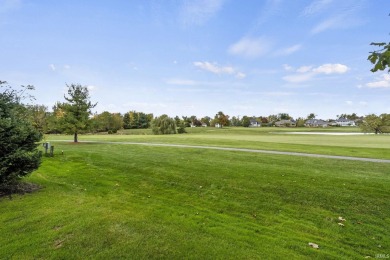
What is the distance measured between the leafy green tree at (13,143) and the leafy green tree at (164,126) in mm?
55807

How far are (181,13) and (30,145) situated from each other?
55.2 feet

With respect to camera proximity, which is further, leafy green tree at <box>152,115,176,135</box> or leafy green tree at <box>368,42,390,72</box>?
leafy green tree at <box>152,115,176,135</box>

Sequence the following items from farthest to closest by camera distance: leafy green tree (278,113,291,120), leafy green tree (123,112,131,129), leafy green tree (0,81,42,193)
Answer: leafy green tree (278,113,291,120) < leafy green tree (123,112,131,129) < leafy green tree (0,81,42,193)

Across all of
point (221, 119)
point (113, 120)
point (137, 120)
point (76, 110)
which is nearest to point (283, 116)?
point (221, 119)

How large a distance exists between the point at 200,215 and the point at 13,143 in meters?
6.86

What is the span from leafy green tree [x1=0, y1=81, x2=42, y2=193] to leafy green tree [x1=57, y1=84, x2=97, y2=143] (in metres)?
19.7

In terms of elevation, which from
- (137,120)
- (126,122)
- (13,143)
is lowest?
(13,143)

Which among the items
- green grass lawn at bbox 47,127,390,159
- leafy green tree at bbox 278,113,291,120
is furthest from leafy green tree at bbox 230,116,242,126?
green grass lawn at bbox 47,127,390,159

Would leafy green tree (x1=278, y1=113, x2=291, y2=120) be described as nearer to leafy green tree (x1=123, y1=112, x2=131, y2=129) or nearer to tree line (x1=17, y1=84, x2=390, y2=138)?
tree line (x1=17, y1=84, x2=390, y2=138)

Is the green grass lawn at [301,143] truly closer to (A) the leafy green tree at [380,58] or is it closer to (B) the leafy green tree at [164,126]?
(A) the leafy green tree at [380,58]

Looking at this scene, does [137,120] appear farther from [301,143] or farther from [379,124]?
[379,124]

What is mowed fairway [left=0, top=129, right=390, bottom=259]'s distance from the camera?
4680mm

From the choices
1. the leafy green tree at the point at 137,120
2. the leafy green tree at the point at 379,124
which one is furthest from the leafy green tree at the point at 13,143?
the leafy green tree at the point at 137,120

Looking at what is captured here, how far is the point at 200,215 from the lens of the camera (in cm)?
641
